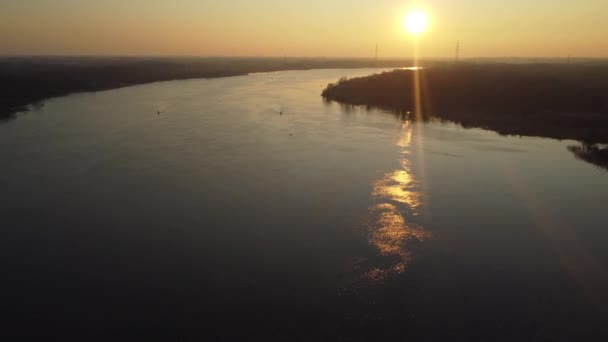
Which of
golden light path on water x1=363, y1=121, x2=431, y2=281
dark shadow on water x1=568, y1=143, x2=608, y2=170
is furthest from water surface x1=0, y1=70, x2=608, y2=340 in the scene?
dark shadow on water x1=568, y1=143, x2=608, y2=170

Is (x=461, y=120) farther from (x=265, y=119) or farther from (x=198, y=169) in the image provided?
(x=198, y=169)

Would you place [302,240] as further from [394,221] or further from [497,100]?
[497,100]

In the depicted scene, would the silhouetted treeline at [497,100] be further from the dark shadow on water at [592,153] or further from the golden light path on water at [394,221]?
the golden light path on water at [394,221]

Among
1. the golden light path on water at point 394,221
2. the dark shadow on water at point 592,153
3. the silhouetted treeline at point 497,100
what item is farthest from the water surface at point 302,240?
the silhouetted treeline at point 497,100

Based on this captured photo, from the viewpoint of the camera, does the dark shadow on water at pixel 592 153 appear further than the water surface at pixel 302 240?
Yes

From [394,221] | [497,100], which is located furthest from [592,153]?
[497,100]

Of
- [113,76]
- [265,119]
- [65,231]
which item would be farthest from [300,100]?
[113,76]
